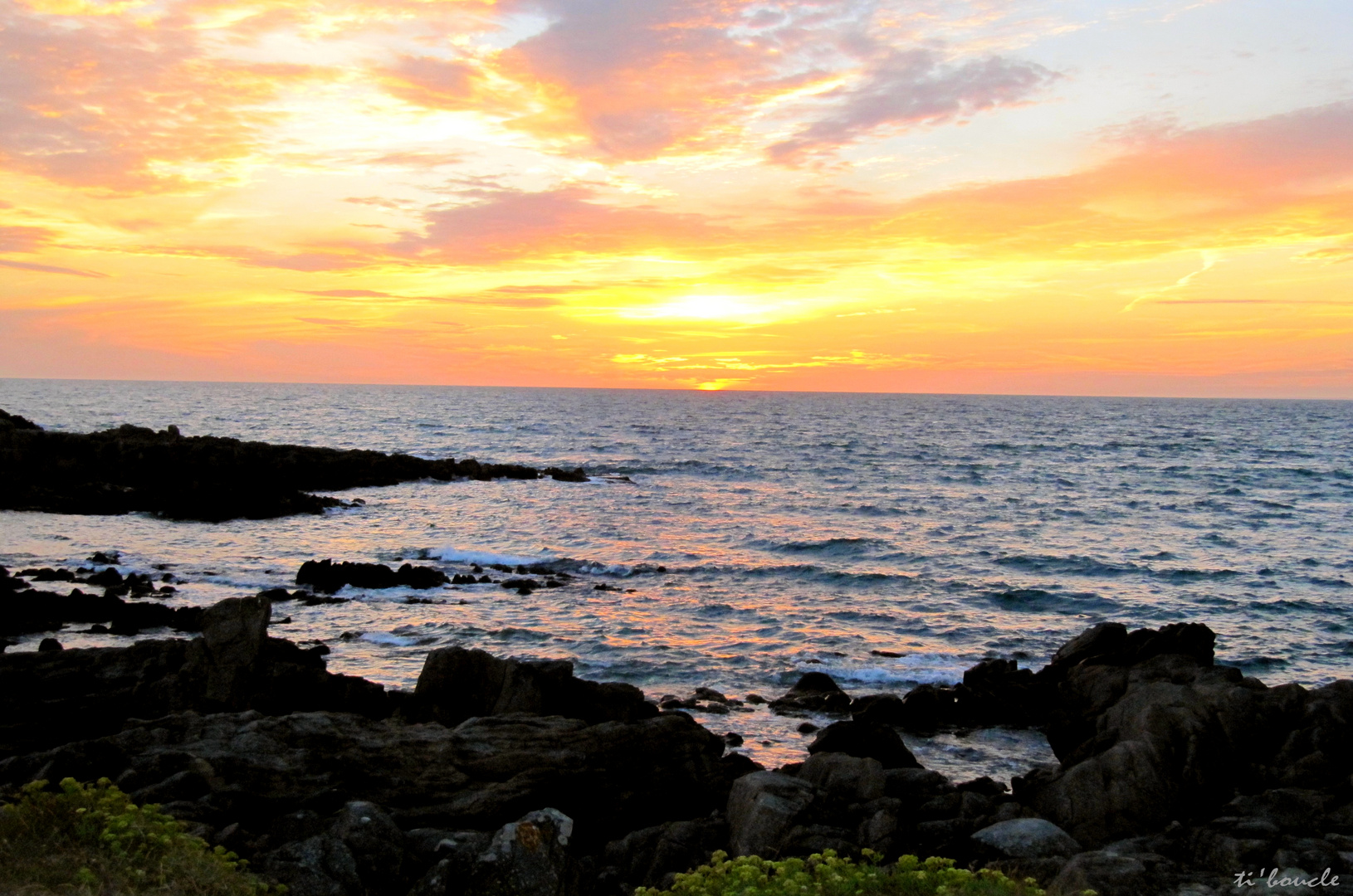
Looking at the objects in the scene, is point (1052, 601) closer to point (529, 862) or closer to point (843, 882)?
point (843, 882)

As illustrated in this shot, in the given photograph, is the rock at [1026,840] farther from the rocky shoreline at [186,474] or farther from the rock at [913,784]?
the rocky shoreline at [186,474]

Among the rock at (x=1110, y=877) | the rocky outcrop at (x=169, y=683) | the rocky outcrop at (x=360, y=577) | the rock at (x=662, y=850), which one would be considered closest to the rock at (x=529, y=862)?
the rock at (x=662, y=850)

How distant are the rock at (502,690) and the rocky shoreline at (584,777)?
0.04 meters

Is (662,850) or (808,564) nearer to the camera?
(662,850)

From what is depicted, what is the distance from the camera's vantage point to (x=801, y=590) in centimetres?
3506

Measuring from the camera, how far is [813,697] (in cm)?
2288

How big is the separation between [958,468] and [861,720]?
68.1 m

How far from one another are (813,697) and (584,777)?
10.6 m

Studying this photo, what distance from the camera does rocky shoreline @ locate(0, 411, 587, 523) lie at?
162 feet

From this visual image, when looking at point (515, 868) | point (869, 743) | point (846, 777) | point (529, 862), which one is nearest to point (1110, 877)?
point (846, 777)

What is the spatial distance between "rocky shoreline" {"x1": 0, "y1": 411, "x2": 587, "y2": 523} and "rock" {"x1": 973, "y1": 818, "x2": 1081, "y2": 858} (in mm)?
46007

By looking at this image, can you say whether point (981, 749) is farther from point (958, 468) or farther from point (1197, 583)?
point (958, 468)

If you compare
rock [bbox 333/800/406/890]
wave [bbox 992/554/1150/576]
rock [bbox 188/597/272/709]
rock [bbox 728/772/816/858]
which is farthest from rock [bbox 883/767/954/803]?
wave [bbox 992/554/1150/576]

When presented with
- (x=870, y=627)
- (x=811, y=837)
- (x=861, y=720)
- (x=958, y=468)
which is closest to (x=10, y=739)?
(x=811, y=837)
